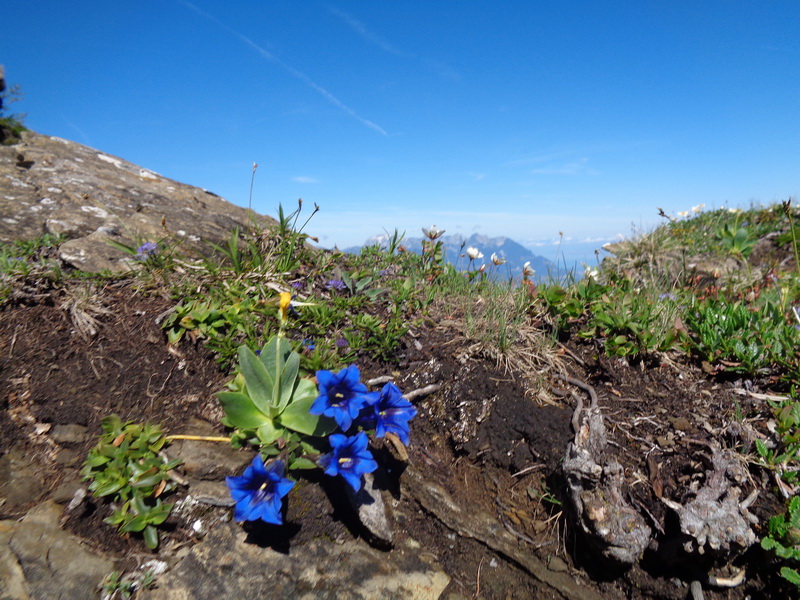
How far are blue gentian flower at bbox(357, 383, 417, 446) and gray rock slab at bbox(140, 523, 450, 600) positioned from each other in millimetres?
635

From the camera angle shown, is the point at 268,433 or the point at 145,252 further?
the point at 145,252

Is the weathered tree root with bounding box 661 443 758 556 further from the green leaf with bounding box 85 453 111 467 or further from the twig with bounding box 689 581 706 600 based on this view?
the green leaf with bounding box 85 453 111 467

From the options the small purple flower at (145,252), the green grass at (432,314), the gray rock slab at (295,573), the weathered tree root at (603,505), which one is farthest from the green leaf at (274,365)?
the small purple flower at (145,252)

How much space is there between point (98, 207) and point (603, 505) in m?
5.30

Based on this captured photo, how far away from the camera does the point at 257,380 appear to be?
239 centimetres

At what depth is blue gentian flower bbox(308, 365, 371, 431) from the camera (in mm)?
2154

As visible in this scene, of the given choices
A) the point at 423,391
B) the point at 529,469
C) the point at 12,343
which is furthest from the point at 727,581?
the point at 12,343

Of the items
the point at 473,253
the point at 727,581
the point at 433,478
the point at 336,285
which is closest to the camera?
the point at 727,581

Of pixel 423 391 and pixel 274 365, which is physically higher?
pixel 274 365

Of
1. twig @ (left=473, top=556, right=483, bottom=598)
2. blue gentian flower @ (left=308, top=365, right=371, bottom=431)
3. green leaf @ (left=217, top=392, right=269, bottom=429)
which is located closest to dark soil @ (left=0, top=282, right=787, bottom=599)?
twig @ (left=473, top=556, right=483, bottom=598)

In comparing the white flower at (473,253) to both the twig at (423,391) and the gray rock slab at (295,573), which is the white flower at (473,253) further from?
the gray rock slab at (295,573)

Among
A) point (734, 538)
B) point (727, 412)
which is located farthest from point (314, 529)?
point (727, 412)

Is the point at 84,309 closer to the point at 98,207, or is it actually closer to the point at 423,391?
the point at 98,207

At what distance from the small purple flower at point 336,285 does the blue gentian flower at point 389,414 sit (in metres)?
1.68
